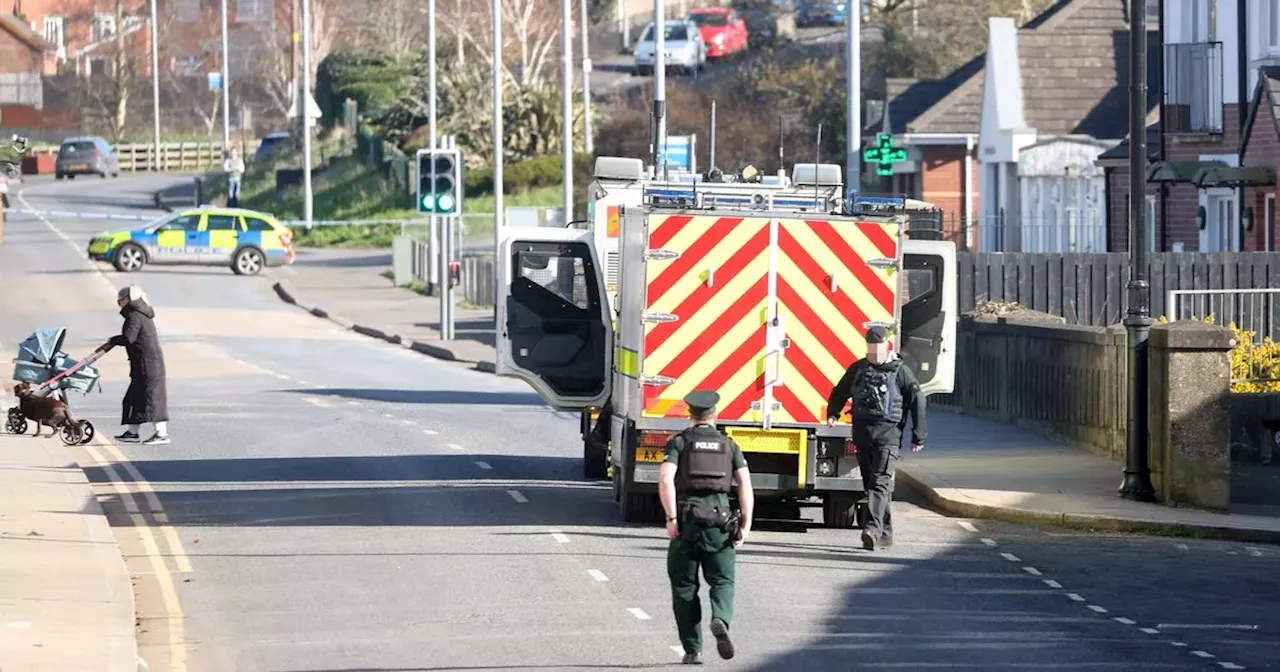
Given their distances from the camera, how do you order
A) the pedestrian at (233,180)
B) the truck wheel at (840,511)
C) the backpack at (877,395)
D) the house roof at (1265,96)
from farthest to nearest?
the pedestrian at (233,180) → the house roof at (1265,96) → the truck wheel at (840,511) → the backpack at (877,395)

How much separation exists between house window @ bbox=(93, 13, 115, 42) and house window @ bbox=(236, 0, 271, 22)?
20.5ft

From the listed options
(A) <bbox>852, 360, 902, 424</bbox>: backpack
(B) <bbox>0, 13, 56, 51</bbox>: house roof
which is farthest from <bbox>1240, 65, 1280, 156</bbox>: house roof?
(B) <bbox>0, 13, 56, 51</bbox>: house roof

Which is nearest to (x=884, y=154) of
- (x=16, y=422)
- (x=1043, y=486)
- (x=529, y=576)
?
(x=16, y=422)

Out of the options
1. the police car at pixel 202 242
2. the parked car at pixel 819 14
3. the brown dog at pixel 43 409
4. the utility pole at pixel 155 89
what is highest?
the parked car at pixel 819 14

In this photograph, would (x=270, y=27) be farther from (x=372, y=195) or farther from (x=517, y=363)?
(x=517, y=363)

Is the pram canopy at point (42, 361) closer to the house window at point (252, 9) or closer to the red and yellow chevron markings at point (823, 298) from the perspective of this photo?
the red and yellow chevron markings at point (823, 298)

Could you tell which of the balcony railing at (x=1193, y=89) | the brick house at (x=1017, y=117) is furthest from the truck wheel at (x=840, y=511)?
the brick house at (x=1017, y=117)

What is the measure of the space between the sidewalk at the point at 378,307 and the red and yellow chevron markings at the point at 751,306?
757 inches

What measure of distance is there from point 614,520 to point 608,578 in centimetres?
314

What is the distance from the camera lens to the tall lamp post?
62.4 ft

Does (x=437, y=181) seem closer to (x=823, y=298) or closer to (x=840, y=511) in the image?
(x=840, y=511)

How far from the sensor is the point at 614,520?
18188 millimetres

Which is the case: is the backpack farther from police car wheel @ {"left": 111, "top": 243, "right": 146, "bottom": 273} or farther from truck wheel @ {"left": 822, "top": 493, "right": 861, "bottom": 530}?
police car wheel @ {"left": 111, "top": 243, "right": 146, "bottom": 273}

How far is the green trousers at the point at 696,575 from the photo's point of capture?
38.6 feet
